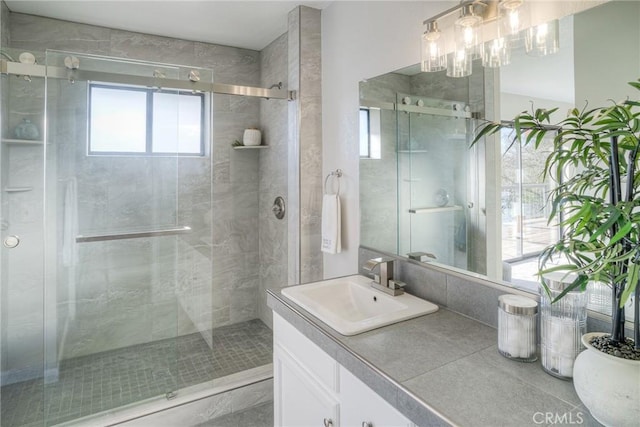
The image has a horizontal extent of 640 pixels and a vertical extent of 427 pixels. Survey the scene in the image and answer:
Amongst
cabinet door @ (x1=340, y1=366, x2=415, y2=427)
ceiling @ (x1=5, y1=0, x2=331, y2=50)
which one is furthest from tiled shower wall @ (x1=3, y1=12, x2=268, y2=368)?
cabinet door @ (x1=340, y1=366, x2=415, y2=427)

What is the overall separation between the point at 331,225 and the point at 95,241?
1.48 m

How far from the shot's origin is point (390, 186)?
6.07ft

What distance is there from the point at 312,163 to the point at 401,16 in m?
1.08

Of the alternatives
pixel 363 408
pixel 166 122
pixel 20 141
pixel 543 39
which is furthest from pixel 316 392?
pixel 20 141

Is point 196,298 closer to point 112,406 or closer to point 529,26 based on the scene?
point 112,406

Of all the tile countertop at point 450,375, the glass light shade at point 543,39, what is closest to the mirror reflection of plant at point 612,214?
the tile countertop at point 450,375

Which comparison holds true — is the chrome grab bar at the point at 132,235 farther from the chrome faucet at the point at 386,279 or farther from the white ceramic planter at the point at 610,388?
the white ceramic planter at the point at 610,388

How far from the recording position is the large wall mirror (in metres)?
1.03

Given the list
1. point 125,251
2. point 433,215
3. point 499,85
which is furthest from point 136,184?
point 499,85

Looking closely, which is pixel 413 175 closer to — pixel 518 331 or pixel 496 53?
pixel 496 53

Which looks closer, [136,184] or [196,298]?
[136,184]

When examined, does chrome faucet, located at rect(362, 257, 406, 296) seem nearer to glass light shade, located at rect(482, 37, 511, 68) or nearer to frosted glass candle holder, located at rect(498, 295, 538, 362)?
frosted glass candle holder, located at rect(498, 295, 538, 362)

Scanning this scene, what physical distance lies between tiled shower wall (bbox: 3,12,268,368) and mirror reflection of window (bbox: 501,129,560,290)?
1.92 m

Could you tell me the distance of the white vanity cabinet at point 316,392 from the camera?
3.38 ft
